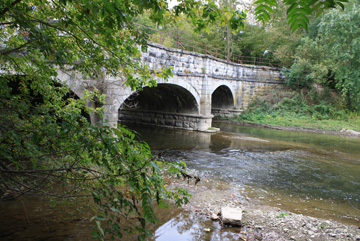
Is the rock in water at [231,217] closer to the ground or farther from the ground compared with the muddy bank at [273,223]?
farther from the ground

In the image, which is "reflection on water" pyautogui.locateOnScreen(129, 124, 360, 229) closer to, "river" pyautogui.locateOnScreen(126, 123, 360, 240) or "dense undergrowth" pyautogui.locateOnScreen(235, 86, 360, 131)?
"river" pyautogui.locateOnScreen(126, 123, 360, 240)

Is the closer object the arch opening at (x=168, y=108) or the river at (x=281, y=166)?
the river at (x=281, y=166)

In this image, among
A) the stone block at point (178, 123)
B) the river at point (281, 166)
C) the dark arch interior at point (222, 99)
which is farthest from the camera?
the dark arch interior at point (222, 99)

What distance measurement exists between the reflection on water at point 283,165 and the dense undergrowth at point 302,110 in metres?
2.56

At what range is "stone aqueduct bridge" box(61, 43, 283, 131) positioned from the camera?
32.3 ft

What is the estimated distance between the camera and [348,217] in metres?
4.75

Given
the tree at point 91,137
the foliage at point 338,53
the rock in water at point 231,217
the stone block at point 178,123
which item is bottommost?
the rock in water at point 231,217

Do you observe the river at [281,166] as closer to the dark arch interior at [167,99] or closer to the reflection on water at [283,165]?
the reflection on water at [283,165]

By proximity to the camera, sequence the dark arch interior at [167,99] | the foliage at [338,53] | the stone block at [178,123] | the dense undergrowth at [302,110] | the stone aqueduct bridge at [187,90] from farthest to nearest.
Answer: the dense undergrowth at [302,110] < the stone block at [178,123] < the foliage at [338,53] < the dark arch interior at [167,99] < the stone aqueduct bridge at [187,90]

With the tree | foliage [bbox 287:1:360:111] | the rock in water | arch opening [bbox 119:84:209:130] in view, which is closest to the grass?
foliage [bbox 287:1:360:111]

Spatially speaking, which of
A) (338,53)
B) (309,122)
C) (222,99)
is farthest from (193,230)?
(222,99)

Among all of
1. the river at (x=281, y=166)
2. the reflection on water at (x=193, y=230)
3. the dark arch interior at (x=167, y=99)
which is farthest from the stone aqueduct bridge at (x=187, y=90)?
the reflection on water at (x=193, y=230)

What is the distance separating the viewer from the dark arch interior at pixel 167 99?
14.3 metres

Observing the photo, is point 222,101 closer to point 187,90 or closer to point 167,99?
point 167,99
